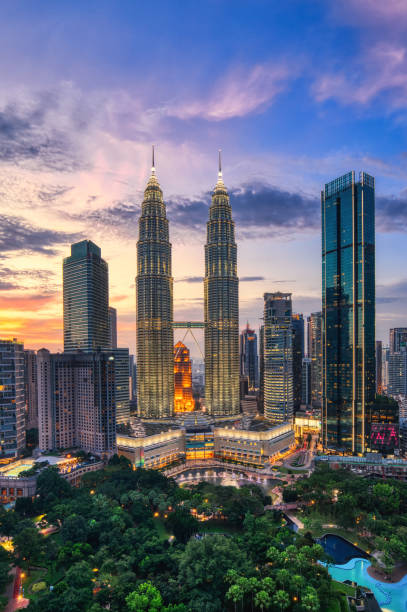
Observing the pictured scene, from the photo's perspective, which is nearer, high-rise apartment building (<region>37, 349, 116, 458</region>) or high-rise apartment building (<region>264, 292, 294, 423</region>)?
high-rise apartment building (<region>37, 349, 116, 458</region>)

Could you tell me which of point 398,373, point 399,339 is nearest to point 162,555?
point 398,373

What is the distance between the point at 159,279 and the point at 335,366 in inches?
2541

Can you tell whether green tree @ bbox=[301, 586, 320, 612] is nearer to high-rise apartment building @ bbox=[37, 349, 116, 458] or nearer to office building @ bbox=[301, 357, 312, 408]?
high-rise apartment building @ bbox=[37, 349, 116, 458]

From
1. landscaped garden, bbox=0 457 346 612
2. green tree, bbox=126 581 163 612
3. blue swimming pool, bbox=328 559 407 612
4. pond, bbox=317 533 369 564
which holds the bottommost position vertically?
Answer: pond, bbox=317 533 369 564

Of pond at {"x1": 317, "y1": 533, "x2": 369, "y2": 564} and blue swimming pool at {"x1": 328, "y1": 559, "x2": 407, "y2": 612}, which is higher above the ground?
blue swimming pool at {"x1": 328, "y1": 559, "x2": 407, "y2": 612}

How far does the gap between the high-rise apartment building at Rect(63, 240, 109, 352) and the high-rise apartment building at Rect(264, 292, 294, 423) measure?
57434mm

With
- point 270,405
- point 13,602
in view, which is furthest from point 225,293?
point 13,602

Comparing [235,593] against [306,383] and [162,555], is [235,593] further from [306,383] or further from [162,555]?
[306,383]

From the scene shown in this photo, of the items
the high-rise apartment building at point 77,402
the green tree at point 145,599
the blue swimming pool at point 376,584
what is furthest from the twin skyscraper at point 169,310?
the green tree at point 145,599

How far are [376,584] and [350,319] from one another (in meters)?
66.5

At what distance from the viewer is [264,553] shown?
46.4m

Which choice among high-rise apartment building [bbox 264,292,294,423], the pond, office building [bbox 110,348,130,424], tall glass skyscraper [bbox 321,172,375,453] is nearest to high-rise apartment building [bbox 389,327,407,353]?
high-rise apartment building [bbox 264,292,294,423]

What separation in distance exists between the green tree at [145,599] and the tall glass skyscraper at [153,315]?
8782 centimetres

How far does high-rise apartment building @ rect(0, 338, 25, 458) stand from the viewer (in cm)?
7981
